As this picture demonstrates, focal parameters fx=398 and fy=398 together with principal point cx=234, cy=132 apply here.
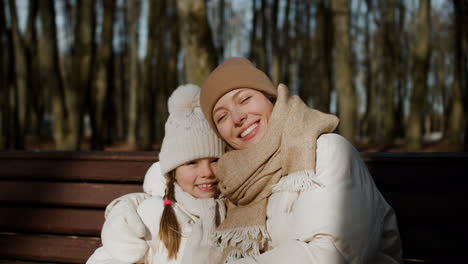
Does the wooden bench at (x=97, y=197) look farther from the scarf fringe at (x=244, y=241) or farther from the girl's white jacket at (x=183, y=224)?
the scarf fringe at (x=244, y=241)

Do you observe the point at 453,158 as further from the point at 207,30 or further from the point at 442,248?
the point at 207,30

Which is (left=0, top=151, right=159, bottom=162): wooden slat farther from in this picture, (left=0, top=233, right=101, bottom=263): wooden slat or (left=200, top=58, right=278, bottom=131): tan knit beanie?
(left=200, top=58, right=278, bottom=131): tan knit beanie

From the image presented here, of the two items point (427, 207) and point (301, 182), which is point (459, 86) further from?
point (301, 182)

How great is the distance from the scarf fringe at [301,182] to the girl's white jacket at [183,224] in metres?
0.52

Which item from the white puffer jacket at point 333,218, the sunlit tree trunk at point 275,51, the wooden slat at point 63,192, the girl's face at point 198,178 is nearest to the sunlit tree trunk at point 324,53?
the sunlit tree trunk at point 275,51

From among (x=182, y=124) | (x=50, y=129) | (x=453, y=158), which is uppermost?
(x=182, y=124)

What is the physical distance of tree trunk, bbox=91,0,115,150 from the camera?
312 inches

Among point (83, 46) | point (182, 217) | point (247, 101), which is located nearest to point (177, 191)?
point (182, 217)

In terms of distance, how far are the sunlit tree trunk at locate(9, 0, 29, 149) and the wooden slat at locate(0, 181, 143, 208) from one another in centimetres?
695

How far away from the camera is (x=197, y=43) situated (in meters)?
3.83

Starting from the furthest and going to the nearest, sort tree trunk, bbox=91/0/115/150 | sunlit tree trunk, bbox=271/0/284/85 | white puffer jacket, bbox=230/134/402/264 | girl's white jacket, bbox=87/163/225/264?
sunlit tree trunk, bbox=271/0/284/85 → tree trunk, bbox=91/0/115/150 → girl's white jacket, bbox=87/163/225/264 → white puffer jacket, bbox=230/134/402/264

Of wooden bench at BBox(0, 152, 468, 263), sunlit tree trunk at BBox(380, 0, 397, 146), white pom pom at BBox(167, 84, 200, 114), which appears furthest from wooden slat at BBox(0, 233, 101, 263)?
sunlit tree trunk at BBox(380, 0, 397, 146)

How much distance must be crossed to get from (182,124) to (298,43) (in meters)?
18.1

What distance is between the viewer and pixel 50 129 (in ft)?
73.2
